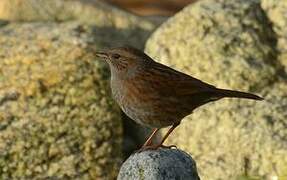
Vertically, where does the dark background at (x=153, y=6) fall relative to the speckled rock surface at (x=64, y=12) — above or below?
below

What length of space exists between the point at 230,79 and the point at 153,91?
2.43 metres

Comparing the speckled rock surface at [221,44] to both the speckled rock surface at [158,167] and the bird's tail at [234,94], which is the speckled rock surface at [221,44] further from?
the speckled rock surface at [158,167]

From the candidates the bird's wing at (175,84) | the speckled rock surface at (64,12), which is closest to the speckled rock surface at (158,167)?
the bird's wing at (175,84)

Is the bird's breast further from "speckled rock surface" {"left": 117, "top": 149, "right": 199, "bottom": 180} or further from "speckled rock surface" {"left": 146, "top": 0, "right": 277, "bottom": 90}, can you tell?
"speckled rock surface" {"left": 146, "top": 0, "right": 277, "bottom": 90}

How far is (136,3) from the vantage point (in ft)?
55.4

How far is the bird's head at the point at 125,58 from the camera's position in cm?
831

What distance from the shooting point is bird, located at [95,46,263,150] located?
806cm

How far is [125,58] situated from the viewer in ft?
27.4

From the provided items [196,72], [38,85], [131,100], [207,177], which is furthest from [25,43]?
[131,100]

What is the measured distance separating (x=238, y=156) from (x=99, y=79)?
1.85 meters

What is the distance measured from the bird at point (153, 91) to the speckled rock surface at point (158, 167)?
221 millimetres

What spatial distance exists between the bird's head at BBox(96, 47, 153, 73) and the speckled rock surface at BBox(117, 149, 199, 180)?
78 cm

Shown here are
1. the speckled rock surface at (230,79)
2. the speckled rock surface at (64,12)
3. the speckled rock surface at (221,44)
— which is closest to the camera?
the speckled rock surface at (230,79)

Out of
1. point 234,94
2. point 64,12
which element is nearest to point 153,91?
point 234,94
